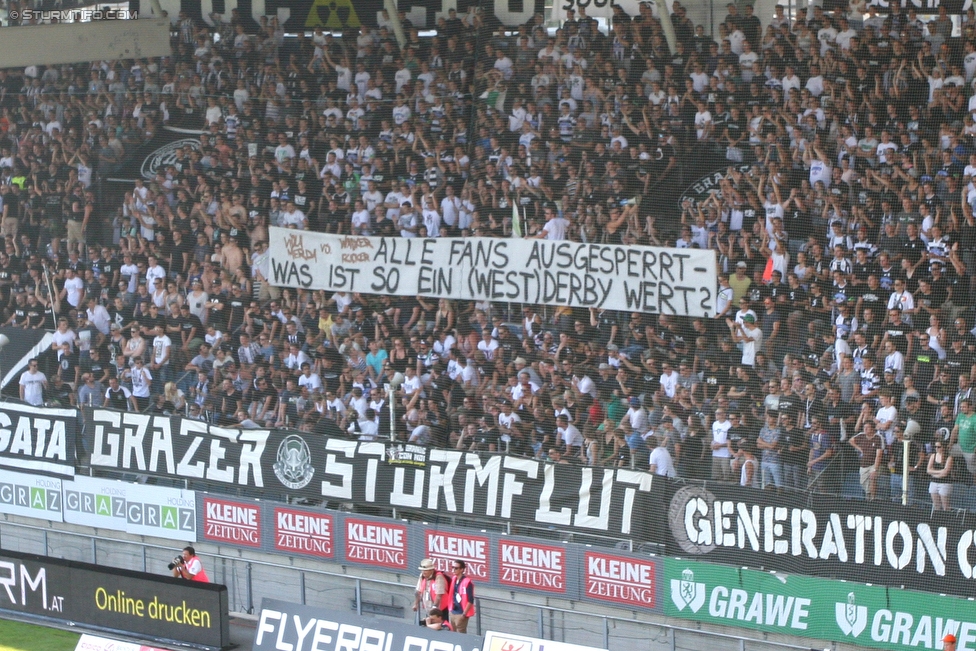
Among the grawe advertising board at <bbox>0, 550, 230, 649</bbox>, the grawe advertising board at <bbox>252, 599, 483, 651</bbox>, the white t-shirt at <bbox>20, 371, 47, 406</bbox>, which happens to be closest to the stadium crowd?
the white t-shirt at <bbox>20, 371, 47, 406</bbox>

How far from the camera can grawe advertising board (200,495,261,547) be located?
15.6m

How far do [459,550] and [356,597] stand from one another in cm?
128

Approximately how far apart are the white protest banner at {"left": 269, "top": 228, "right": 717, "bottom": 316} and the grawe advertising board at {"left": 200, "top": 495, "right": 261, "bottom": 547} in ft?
9.73

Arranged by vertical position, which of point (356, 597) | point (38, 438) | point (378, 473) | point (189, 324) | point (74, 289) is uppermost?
point (74, 289)

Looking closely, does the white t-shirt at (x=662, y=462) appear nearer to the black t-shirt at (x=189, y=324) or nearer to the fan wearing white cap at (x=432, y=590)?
the fan wearing white cap at (x=432, y=590)

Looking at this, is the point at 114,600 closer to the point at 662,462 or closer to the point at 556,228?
the point at 662,462

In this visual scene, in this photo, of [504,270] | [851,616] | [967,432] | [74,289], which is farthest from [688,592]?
[74,289]

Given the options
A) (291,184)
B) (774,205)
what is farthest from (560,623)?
(291,184)

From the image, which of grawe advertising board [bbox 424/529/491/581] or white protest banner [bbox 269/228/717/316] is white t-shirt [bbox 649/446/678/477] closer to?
white protest banner [bbox 269/228/717/316]

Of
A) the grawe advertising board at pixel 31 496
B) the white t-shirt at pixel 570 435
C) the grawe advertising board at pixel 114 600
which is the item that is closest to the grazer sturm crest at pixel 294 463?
the grawe advertising board at pixel 114 600

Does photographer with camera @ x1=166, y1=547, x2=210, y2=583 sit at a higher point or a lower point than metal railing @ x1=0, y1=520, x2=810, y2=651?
higher

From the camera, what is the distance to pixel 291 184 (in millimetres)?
17953

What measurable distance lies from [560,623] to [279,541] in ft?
12.2

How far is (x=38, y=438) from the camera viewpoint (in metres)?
17.3
